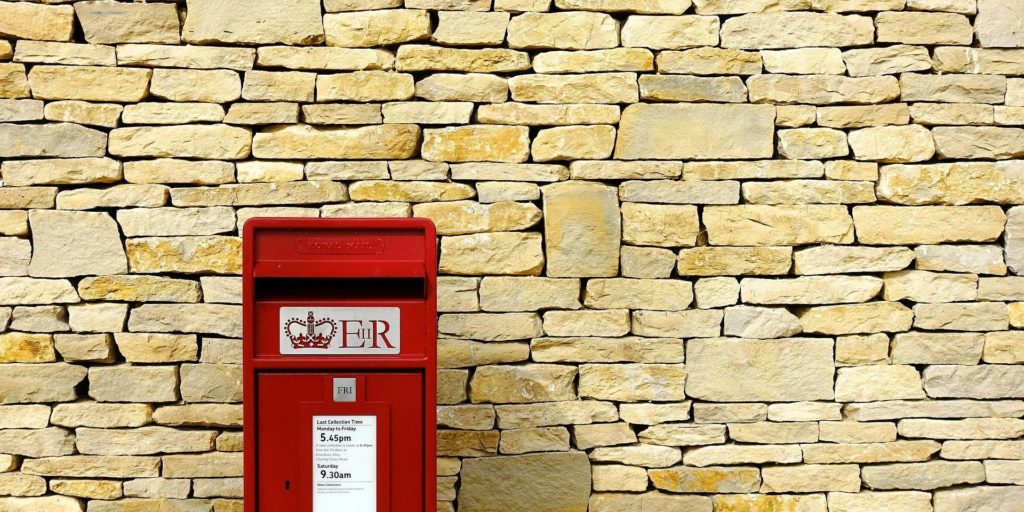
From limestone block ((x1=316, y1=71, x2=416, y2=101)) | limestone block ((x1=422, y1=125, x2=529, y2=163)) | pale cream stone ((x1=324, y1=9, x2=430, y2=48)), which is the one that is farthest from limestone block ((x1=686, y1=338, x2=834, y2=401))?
pale cream stone ((x1=324, y1=9, x2=430, y2=48))

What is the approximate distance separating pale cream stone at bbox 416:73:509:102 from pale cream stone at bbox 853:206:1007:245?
5.05 ft

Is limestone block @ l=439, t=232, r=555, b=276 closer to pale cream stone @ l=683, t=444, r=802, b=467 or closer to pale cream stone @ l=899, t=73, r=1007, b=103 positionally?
pale cream stone @ l=683, t=444, r=802, b=467

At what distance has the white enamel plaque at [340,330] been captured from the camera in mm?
2236

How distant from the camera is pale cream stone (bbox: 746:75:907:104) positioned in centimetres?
316

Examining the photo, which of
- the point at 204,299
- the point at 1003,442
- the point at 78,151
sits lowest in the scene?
the point at 1003,442

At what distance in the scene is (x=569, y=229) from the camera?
312 cm

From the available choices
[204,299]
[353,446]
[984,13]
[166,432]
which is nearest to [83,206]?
[204,299]

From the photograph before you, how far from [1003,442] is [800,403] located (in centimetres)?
87

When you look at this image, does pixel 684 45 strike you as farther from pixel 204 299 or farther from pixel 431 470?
pixel 204 299

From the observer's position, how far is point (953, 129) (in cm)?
320

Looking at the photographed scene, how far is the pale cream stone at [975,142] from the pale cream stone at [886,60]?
11.2 inches

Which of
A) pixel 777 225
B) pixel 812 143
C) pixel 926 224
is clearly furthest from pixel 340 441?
pixel 926 224

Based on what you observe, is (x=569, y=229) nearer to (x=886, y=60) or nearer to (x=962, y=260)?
(x=886, y=60)

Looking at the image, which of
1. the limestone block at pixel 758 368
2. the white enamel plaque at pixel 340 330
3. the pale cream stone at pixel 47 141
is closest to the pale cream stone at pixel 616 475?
the limestone block at pixel 758 368
